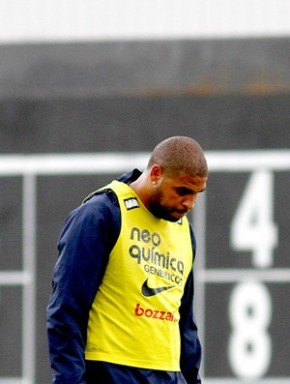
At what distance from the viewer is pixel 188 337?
15.8ft

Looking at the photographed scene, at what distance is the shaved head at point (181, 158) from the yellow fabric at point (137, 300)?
19 cm

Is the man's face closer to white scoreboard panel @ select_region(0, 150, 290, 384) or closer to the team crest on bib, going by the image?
the team crest on bib

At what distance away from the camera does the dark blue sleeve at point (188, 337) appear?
15.8ft

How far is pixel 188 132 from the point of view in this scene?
8.59 meters

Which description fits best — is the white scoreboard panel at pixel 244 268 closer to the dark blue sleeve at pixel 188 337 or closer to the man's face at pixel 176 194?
the dark blue sleeve at pixel 188 337

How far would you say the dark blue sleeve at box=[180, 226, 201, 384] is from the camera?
480 cm

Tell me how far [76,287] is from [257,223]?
14.3ft

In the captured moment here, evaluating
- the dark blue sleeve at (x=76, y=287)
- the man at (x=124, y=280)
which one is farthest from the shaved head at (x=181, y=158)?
the dark blue sleeve at (x=76, y=287)

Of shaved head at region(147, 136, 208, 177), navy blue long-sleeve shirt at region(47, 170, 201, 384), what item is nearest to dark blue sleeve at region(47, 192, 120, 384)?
navy blue long-sleeve shirt at region(47, 170, 201, 384)

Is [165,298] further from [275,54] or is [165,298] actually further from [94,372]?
[275,54]

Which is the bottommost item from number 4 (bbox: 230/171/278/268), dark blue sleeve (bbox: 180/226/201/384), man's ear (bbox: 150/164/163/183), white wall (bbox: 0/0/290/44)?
dark blue sleeve (bbox: 180/226/201/384)

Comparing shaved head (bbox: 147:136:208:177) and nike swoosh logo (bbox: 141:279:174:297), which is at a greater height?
shaved head (bbox: 147:136:208:177)

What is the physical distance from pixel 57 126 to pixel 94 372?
4437mm

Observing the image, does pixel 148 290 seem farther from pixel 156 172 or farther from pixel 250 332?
pixel 250 332
